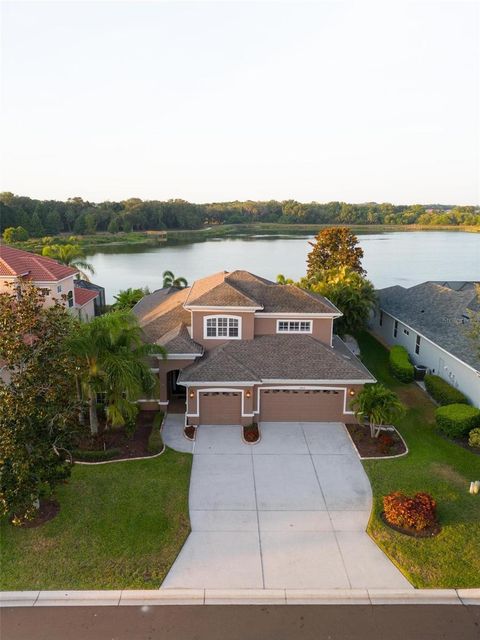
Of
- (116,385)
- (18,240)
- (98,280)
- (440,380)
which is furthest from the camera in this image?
(18,240)

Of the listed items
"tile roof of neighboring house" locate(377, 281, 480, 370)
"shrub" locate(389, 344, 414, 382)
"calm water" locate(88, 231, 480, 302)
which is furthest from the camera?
"calm water" locate(88, 231, 480, 302)

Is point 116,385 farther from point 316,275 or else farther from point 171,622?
point 316,275

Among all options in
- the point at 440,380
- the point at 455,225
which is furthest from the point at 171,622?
the point at 455,225

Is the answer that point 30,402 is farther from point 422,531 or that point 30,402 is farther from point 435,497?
point 435,497

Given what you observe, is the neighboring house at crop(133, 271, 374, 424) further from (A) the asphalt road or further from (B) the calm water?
(B) the calm water

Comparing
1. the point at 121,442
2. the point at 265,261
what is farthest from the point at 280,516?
the point at 265,261

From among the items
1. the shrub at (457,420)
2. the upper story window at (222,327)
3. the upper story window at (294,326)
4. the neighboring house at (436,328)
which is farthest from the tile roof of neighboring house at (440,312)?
the upper story window at (222,327)

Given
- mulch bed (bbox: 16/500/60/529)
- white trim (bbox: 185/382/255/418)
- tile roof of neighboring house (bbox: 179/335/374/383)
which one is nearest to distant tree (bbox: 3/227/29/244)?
tile roof of neighboring house (bbox: 179/335/374/383)
